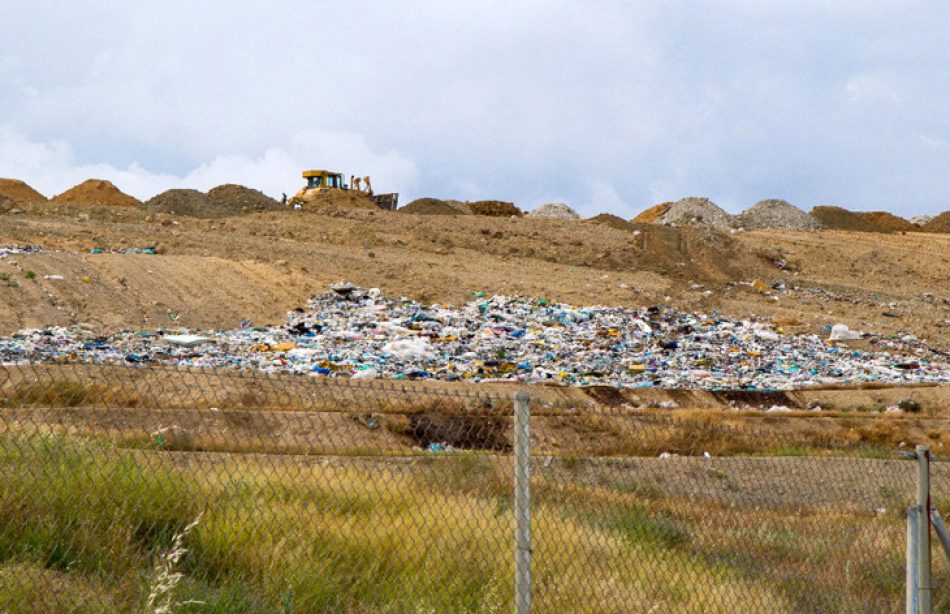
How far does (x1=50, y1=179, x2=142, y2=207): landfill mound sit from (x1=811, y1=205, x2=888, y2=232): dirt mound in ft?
109

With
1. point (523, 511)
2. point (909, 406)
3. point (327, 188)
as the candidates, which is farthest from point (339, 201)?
point (523, 511)

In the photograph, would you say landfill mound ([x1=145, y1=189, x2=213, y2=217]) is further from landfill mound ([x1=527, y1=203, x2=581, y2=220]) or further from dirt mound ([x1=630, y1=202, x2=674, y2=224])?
dirt mound ([x1=630, y1=202, x2=674, y2=224])

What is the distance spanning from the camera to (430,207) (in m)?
47.1

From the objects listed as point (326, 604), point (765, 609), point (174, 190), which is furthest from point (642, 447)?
point (174, 190)

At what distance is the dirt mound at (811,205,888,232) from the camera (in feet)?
166

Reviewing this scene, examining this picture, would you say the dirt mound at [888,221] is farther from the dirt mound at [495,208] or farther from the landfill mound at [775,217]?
the dirt mound at [495,208]

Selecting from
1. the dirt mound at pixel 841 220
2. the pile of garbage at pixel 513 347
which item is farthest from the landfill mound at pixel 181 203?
the dirt mound at pixel 841 220

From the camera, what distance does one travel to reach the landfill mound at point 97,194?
148ft

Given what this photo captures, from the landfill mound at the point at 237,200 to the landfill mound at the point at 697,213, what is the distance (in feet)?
60.0

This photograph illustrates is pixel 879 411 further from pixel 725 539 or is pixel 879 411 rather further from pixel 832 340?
pixel 725 539

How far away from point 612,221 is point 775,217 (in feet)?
37.6

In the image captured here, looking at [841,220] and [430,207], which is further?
[841,220]

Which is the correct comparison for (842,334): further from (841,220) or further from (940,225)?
(940,225)

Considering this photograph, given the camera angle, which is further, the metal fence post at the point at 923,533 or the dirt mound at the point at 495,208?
the dirt mound at the point at 495,208
